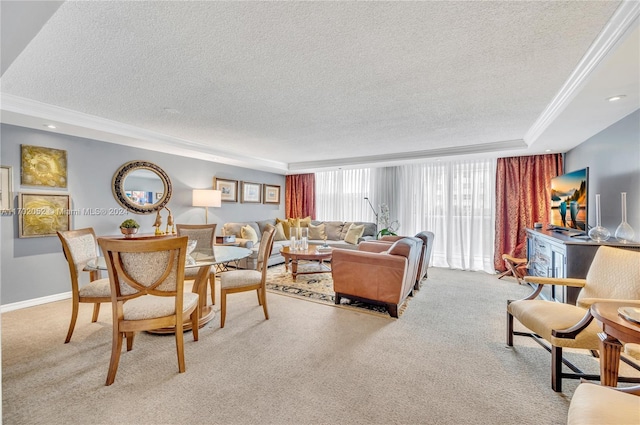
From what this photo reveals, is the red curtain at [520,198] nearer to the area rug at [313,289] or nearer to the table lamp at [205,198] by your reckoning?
the area rug at [313,289]

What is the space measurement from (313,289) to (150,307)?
229 centimetres

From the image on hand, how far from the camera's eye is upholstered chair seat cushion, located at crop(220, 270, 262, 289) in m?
2.66

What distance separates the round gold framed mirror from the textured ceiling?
692mm

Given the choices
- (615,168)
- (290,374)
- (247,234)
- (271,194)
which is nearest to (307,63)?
(290,374)

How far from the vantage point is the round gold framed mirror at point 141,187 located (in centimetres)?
396

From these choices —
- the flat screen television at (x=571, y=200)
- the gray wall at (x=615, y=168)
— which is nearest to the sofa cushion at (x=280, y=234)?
the flat screen television at (x=571, y=200)

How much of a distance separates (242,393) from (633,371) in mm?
2892

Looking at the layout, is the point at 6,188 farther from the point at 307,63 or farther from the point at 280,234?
the point at 280,234

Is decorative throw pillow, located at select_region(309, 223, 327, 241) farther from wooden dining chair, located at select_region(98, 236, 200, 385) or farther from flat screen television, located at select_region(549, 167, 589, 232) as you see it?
wooden dining chair, located at select_region(98, 236, 200, 385)

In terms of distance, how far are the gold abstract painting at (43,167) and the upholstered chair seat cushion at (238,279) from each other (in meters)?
2.68

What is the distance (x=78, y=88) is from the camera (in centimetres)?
244

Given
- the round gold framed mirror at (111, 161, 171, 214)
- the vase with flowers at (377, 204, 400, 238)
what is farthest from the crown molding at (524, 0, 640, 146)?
the round gold framed mirror at (111, 161, 171, 214)

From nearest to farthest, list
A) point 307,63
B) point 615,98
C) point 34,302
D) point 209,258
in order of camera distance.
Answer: point 307,63 → point 615,98 → point 209,258 → point 34,302

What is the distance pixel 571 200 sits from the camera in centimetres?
327
